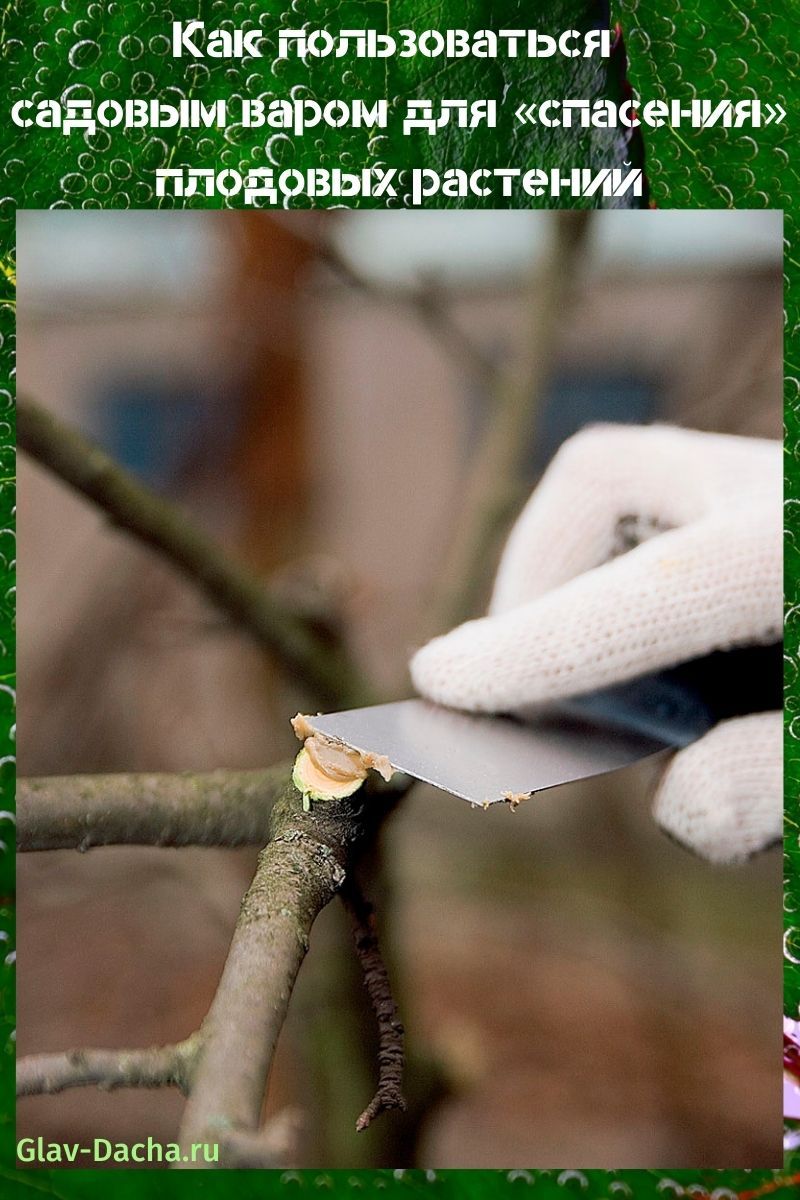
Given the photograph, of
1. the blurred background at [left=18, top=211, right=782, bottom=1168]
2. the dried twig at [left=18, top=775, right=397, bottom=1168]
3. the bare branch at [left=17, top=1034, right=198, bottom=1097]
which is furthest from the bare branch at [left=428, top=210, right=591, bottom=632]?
the bare branch at [left=17, top=1034, right=198, bottom=1097]

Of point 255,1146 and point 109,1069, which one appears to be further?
point 109,1069

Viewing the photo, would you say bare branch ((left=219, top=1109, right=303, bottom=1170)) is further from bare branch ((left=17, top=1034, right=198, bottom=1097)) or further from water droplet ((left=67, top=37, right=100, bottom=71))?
water droplet ((left=67, top=37, right=100, bottom=71))

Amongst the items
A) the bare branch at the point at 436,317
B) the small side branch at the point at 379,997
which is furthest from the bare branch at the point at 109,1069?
the bare branch at the point at 436,317

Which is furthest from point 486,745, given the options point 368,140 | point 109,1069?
point 368,140

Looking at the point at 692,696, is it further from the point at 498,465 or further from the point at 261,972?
the point at 261,972

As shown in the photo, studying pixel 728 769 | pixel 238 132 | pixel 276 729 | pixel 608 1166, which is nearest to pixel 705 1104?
pixel 608 1166

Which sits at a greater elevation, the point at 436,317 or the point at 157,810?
the point at 436,317

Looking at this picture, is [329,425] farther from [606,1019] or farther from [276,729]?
[606,1019]
